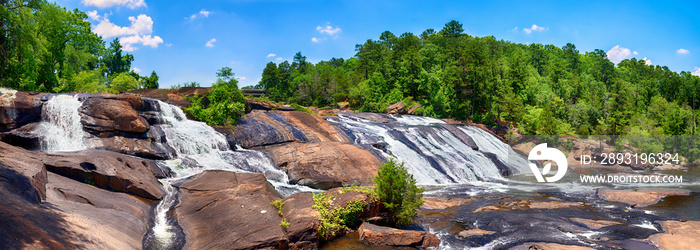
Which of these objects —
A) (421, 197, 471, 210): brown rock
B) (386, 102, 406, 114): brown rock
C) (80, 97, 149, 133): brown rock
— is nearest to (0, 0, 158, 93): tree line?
(80, 97, 149, 133): brown rock

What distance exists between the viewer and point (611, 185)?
1027 inches

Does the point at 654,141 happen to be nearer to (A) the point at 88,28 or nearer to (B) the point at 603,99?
(B) the point at 603,99

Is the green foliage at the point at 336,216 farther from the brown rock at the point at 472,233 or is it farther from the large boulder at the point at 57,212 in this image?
the large boulder at the point at 57,212

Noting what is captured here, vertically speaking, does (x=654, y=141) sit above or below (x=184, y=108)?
below

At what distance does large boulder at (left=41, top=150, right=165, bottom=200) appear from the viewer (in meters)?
13.3

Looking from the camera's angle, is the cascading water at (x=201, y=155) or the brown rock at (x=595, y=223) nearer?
the brown rock at (x=595, y=223)

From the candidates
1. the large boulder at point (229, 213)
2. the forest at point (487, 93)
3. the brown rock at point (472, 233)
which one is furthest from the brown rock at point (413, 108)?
the brown rock at point (472, 233)

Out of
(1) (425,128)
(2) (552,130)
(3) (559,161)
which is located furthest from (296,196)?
(2) (552,130)

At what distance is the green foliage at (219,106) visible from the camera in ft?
87.4

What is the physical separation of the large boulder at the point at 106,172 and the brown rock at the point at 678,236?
18.3m

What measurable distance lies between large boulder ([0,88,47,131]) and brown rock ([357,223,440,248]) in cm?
1810

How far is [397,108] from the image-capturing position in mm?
57219

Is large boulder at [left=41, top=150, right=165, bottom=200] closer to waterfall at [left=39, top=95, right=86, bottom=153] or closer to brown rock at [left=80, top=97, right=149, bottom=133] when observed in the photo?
waterfall at [left=39, top=95, right=86, bottom=153]

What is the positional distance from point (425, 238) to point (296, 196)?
511cm
